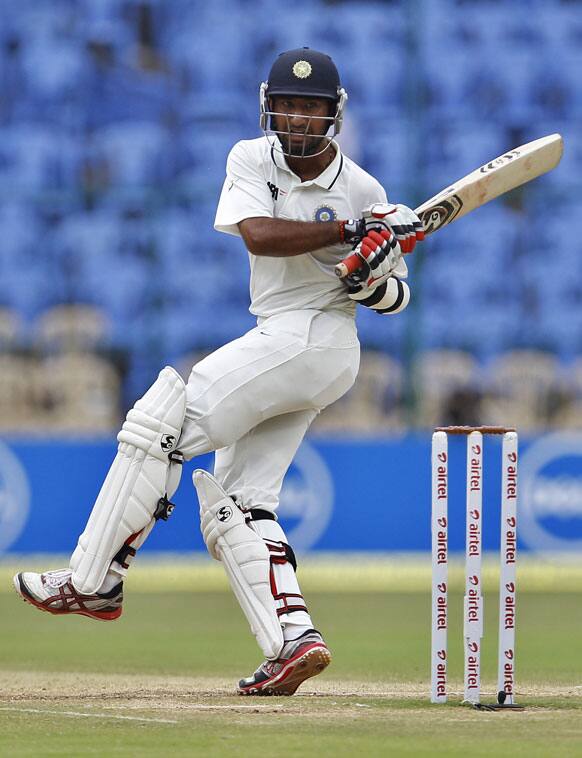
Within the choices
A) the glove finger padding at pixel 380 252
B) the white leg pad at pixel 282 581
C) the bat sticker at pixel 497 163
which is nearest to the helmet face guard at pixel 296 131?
the glove finger padding at pixel 380 252

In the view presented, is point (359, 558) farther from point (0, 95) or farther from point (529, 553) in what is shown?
point (0, 95)

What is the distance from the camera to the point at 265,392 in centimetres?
435

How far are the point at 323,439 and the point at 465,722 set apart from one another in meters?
5.95

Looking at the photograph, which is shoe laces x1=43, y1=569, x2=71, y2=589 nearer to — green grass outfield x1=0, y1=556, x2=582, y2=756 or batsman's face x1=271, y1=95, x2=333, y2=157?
green grass outfield x1=0, y1=556, x2=582, y2=756

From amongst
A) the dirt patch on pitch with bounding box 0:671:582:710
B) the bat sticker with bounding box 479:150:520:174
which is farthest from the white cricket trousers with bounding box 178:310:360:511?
the bat sticker with bounding box 479:150:520:174

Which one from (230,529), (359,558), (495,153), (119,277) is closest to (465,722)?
(230,529)

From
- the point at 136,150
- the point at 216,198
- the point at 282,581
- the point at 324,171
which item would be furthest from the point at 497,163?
the point at 136,150

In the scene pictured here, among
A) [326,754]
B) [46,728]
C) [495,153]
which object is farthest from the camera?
[495,153]

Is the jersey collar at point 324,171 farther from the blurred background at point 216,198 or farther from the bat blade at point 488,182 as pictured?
the blurred background at point 216,198

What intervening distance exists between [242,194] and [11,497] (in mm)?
5360

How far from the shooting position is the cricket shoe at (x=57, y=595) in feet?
14.0

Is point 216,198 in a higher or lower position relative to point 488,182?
higher

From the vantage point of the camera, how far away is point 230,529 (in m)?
4.39

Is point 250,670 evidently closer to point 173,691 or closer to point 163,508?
point 173,691
